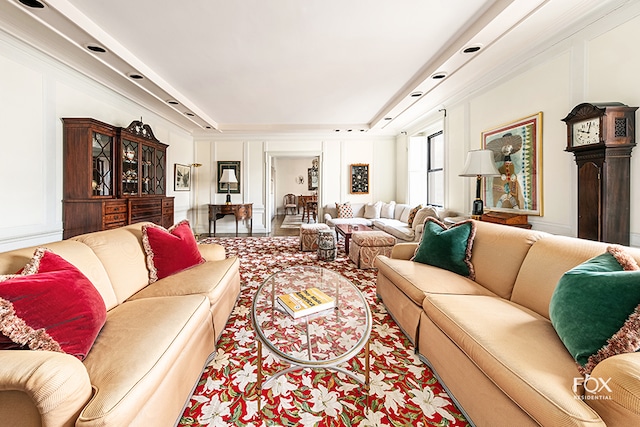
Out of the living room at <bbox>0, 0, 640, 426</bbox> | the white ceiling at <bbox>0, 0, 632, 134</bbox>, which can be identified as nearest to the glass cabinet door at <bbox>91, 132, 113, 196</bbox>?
the living room at <bbox>0, 0, 640, 426</bbox>

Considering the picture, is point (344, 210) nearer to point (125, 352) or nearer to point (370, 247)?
point (370, 247)

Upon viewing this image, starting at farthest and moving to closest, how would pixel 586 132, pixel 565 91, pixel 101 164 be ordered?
pixel 101 164 < pixel 565 91 < pixel 586 132

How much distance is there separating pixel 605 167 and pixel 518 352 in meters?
1.94

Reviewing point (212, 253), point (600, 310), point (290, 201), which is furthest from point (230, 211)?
point (600, 310)

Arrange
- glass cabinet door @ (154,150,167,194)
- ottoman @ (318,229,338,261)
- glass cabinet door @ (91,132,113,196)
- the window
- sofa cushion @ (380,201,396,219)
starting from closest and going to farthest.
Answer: glass cabinet door @ (91,132,113,196), ottoman @ (318,229,338,261), glass cabinet door @ (154,150,167,194), the window, sofa cushion @ (380,201,396,219)

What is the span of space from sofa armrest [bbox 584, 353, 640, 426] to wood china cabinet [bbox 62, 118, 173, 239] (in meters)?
4.37

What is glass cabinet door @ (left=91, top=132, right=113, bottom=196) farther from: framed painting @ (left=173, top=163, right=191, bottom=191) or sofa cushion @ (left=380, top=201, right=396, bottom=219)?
sofa cushion @ (left=380, top=201, right=396, bottom=219)

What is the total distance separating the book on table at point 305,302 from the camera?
161cm

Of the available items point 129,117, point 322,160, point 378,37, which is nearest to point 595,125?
point 378,37

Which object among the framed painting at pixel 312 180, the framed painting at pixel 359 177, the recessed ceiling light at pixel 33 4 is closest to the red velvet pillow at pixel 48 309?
the recessed ceiling light at pixel 33 4

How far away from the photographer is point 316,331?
61.1 inches

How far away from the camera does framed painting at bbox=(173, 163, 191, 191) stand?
6.01 meters

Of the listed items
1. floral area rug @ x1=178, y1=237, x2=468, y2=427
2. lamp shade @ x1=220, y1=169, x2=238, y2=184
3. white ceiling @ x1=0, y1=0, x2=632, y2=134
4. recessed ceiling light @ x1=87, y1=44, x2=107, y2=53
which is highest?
white ceiling @ x1=0, y1=0, x2=632, y2=134

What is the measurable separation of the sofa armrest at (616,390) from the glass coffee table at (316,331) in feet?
2.69
